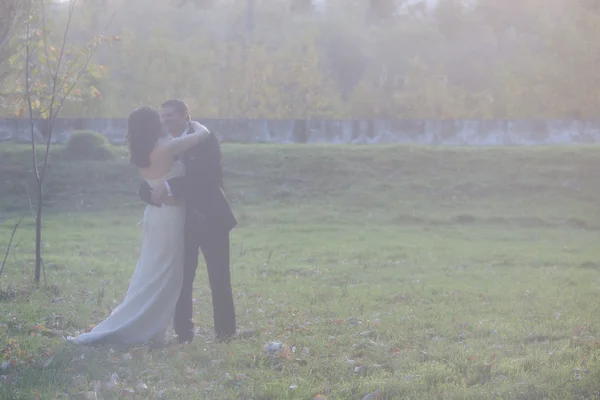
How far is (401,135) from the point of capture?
93.8 feet

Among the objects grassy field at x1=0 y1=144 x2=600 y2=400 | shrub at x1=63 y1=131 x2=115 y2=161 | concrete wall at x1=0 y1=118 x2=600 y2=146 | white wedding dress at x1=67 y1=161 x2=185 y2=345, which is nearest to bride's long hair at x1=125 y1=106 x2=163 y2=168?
white wedding dress at x1=67 y1=161 x2=185 y2=345

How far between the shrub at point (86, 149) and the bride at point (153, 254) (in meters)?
18.7

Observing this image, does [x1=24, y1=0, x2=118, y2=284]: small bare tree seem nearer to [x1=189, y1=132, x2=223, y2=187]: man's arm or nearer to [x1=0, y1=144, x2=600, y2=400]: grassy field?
[x1=0, y1=144, x2=600, y2=400]: grassy field

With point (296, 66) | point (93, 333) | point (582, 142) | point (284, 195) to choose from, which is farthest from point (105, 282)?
point (296, 66)

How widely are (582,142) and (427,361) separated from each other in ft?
78.1

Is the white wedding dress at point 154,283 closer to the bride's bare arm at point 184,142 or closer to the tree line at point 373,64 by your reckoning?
the bride's bare arm at point 184,142

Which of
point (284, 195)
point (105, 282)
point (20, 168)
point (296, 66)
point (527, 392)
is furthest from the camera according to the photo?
point (296, 66)

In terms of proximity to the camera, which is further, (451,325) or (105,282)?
(105,282)

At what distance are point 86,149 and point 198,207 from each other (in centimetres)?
1927

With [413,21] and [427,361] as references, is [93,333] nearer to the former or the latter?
[427,361]

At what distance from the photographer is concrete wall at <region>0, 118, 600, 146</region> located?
28141mm

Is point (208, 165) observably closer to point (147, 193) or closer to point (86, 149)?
point (147, 193)

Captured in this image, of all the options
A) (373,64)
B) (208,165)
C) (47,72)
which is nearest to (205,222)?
(208,165)

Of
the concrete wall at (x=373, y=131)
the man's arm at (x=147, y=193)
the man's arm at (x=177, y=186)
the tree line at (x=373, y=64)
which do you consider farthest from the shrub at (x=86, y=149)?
the man's arm at (x=177, y=186)
